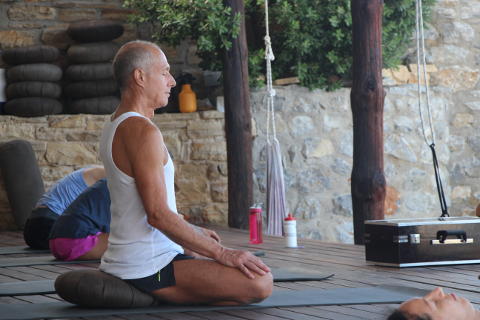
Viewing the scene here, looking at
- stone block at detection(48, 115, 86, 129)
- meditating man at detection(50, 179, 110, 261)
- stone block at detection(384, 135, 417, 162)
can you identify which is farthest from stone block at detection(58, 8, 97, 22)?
meditating man at detection(50, 179, 110, 261)

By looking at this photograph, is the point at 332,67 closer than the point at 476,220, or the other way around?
the point at 476,220

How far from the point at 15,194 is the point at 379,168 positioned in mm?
2955

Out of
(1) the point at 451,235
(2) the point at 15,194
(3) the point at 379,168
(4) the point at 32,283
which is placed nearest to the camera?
(4) the point at 32,283

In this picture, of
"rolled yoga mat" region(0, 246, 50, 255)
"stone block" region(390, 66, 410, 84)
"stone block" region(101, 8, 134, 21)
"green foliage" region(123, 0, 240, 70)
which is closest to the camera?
"rolled yoga mat" region(0, 246, 50, 255)

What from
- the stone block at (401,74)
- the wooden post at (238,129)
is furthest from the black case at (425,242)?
the stone block at (401,74)

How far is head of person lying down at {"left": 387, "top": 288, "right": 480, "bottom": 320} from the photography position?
214 cm

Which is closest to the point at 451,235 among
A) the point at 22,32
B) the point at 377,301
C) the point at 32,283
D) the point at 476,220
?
the point at 476,220

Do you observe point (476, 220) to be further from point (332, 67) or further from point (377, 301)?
point (332, 67)

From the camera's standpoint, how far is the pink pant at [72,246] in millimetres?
4457

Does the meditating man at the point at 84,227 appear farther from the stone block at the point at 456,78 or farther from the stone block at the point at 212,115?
the stone block at the point at 456,78

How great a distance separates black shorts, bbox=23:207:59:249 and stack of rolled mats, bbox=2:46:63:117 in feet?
6.36

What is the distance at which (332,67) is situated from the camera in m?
6.98

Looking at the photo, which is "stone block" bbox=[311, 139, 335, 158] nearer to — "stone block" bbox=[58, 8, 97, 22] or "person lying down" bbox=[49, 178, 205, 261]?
"stone block" bbox=[58, 8, 97, 22]

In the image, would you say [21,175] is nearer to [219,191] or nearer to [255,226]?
[219,191]
